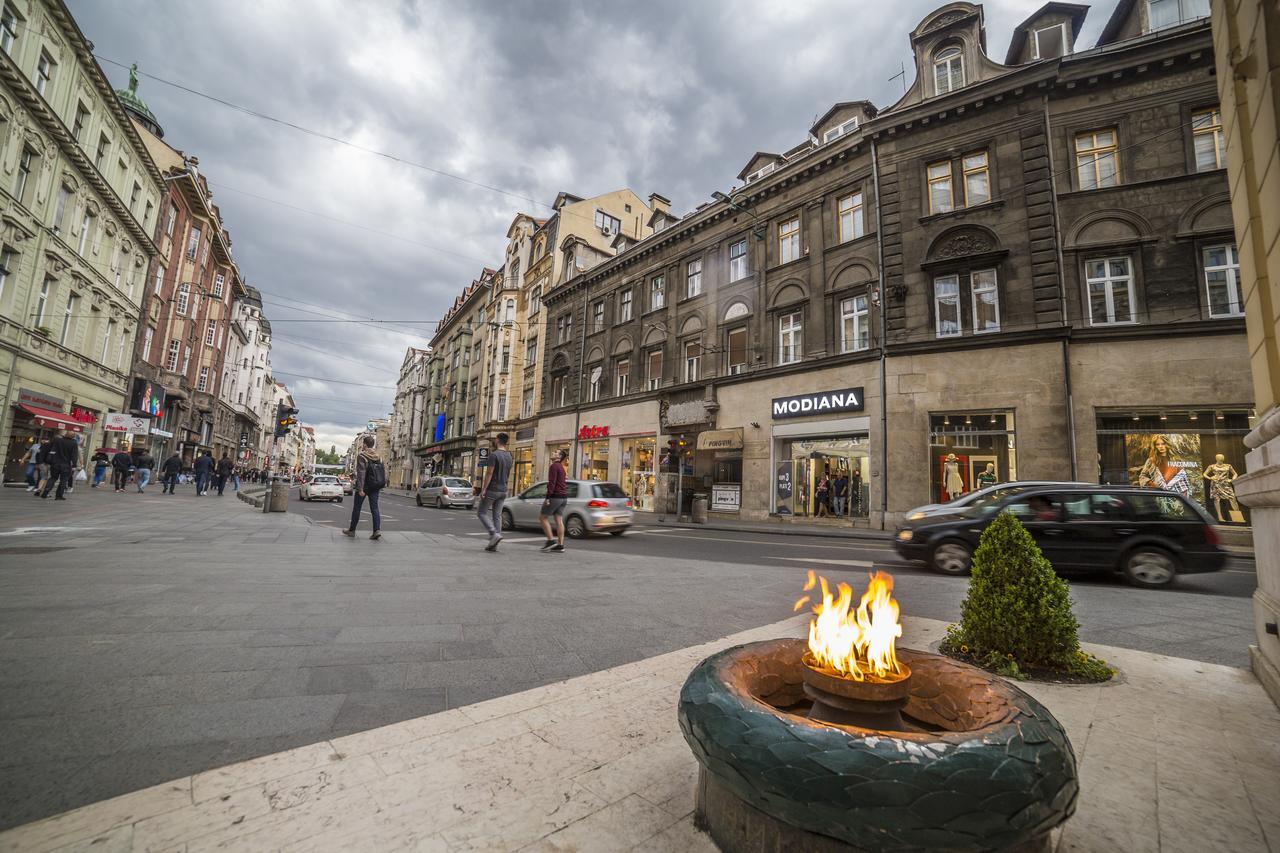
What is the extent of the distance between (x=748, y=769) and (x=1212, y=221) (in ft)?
66.9

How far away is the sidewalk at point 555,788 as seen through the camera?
1.58 metres

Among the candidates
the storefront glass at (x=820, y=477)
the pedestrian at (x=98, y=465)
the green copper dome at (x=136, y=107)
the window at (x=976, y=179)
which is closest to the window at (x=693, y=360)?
the storefront glass at (x=820, y=477)

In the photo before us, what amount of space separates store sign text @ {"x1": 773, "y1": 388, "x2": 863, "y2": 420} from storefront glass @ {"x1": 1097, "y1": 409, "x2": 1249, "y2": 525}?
6321 mm

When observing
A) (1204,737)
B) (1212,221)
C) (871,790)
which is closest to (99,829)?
(871,790)

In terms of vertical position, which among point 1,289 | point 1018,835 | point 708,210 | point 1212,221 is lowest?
point 1018,835

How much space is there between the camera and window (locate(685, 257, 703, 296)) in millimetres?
24353

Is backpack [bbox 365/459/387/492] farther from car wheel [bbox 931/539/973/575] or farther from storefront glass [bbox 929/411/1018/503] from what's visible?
storefront glass [bbox 929/411/1018/503]

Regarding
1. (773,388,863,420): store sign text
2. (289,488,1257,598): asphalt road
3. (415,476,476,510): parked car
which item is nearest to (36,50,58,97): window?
(415,476,476,510): parked car

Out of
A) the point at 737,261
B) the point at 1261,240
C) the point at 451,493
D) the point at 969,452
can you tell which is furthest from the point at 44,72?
the point at 969,452

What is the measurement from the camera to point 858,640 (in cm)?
195

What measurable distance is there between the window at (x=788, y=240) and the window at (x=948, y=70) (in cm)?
595

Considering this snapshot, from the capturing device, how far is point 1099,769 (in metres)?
2.09

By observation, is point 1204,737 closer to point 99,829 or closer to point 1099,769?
point 1099,769

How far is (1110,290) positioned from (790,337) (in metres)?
9.28
